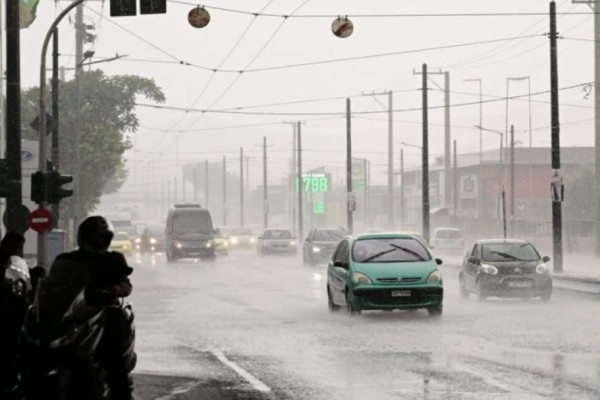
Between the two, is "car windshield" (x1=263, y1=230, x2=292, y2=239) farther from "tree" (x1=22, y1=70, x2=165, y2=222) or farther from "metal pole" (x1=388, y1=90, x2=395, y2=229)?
"metal pole" (x1=388, y1=90, x2=395, y2=229)

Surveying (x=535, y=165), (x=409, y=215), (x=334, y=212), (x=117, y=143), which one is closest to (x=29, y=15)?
(x=117, y=143)

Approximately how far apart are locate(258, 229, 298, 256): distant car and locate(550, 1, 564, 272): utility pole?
85.6 ft

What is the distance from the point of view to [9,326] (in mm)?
10328

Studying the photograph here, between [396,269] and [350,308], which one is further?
[350,308]

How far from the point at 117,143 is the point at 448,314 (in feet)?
141

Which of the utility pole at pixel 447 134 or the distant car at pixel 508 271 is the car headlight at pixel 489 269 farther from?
the utility pole at pixel 447 134

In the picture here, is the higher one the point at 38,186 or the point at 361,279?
the point at 38,186

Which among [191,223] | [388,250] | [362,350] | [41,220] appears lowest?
[362,350]

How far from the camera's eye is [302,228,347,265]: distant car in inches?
2016

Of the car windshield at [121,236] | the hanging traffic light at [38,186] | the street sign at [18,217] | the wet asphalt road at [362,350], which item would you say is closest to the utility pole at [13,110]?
the street sign at [18,217]

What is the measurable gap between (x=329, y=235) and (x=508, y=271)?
24.5m

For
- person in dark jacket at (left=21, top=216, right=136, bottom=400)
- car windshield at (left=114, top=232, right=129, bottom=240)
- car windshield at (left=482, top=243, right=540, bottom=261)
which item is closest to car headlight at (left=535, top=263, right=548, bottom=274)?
car windshield at (left=482, top=243, right=540, bottom=261)

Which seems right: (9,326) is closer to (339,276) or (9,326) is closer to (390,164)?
(339,276)

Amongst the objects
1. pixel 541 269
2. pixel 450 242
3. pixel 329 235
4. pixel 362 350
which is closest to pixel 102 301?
pixel 362 350
